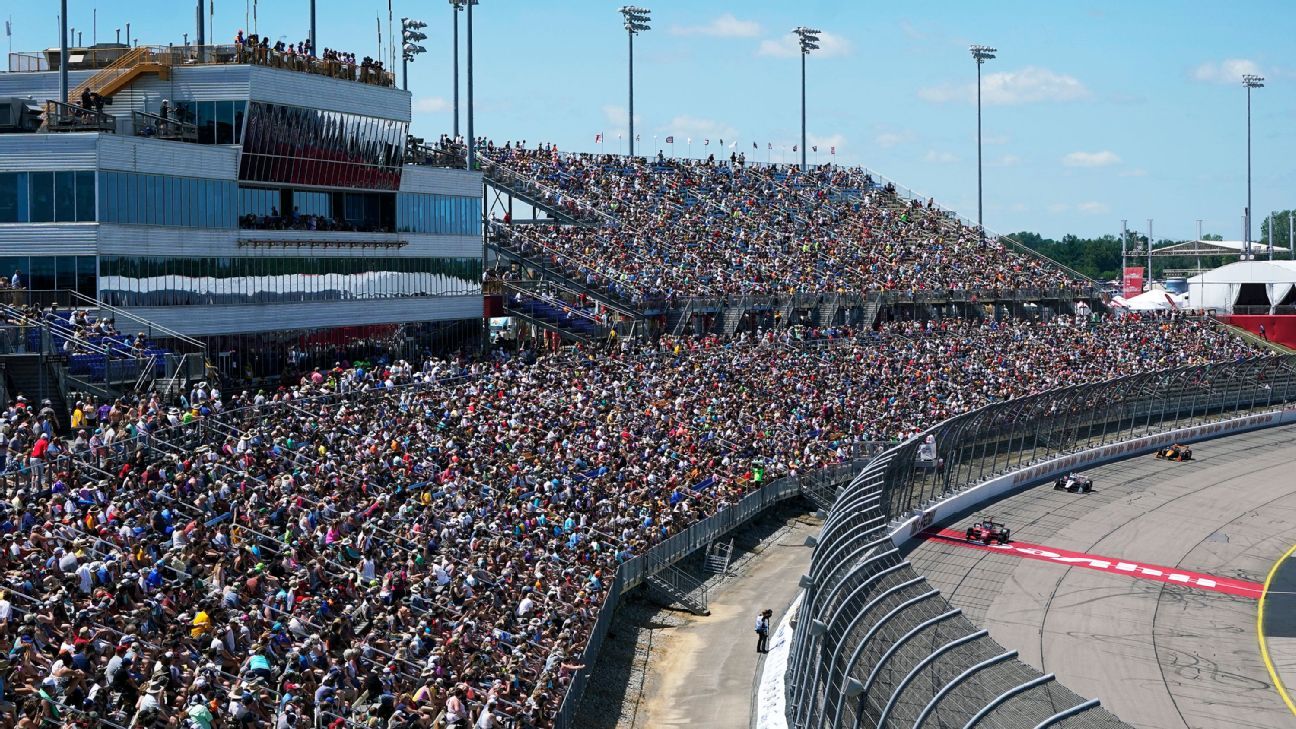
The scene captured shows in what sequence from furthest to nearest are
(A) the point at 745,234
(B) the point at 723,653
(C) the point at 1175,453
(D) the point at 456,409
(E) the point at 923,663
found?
(A) the point at 745,234 → (C) the point at 1175,453 → (D) the point at 456,409 → (B) the point at 723,653 → (E) the point at 923,663

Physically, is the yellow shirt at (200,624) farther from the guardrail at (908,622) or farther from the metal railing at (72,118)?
the metal railing at (72,118)

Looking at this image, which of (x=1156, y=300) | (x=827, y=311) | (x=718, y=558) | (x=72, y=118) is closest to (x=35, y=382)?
(x=72, y=118)

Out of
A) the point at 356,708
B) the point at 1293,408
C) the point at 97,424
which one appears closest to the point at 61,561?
the point at 356,708

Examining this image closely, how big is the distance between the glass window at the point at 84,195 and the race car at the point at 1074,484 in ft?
104

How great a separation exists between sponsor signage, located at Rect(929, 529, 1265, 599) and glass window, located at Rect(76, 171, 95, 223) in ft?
78.2

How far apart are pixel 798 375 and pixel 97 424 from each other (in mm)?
29485

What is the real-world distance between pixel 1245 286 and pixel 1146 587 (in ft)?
209

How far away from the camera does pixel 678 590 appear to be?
36125 mm

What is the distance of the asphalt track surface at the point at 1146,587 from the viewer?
94.9 ft

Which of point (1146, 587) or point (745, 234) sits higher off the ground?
point (745, 234)

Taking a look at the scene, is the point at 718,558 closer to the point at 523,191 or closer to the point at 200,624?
the point at 200,624

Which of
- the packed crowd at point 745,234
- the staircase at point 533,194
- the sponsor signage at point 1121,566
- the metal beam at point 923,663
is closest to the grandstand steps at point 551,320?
the packed crowd at point 745,234

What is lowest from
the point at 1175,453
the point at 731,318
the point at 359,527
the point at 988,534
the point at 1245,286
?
the point at 988,534

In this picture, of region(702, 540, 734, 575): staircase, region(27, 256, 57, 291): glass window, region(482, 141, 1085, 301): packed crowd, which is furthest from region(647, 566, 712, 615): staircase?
region(482, 141, 1085, 301): packed crowd
